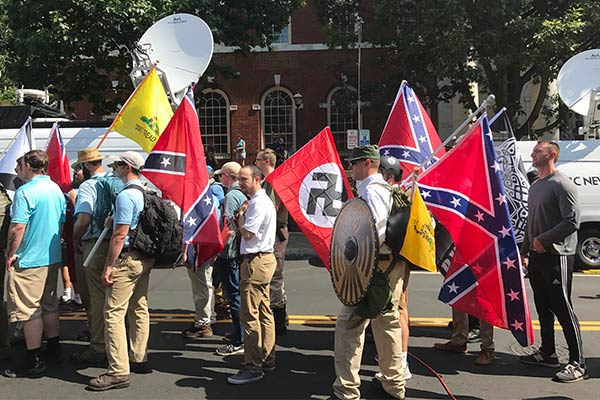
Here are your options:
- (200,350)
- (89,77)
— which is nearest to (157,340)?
(200,350)

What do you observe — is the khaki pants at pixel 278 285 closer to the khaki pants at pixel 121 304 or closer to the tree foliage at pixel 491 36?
the khaki pants at pixel 121 304

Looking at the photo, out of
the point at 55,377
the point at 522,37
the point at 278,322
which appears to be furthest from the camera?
the point at 522,37

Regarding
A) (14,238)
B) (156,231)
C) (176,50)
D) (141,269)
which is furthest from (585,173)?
(14,238)

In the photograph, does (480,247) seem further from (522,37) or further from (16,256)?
(522,37)

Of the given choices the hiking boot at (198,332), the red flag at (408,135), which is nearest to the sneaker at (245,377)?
the hiking boot at (198,332)

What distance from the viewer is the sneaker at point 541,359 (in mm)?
5383

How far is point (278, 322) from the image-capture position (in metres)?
6.47

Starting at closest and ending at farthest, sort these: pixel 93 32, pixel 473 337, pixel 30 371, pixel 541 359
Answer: pixel 30 371 → pixel 541 359 → pixel 473 337 → pixel 93 32

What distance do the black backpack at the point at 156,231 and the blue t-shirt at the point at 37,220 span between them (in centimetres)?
84

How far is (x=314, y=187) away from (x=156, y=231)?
5.10 ft

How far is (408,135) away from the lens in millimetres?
6629

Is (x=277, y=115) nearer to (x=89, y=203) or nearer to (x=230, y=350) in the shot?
(x=230, y=350)

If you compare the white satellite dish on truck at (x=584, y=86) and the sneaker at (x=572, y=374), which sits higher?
the white satellite dish on truck at (x=584, y=86)

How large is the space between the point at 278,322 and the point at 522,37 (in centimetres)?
1203
